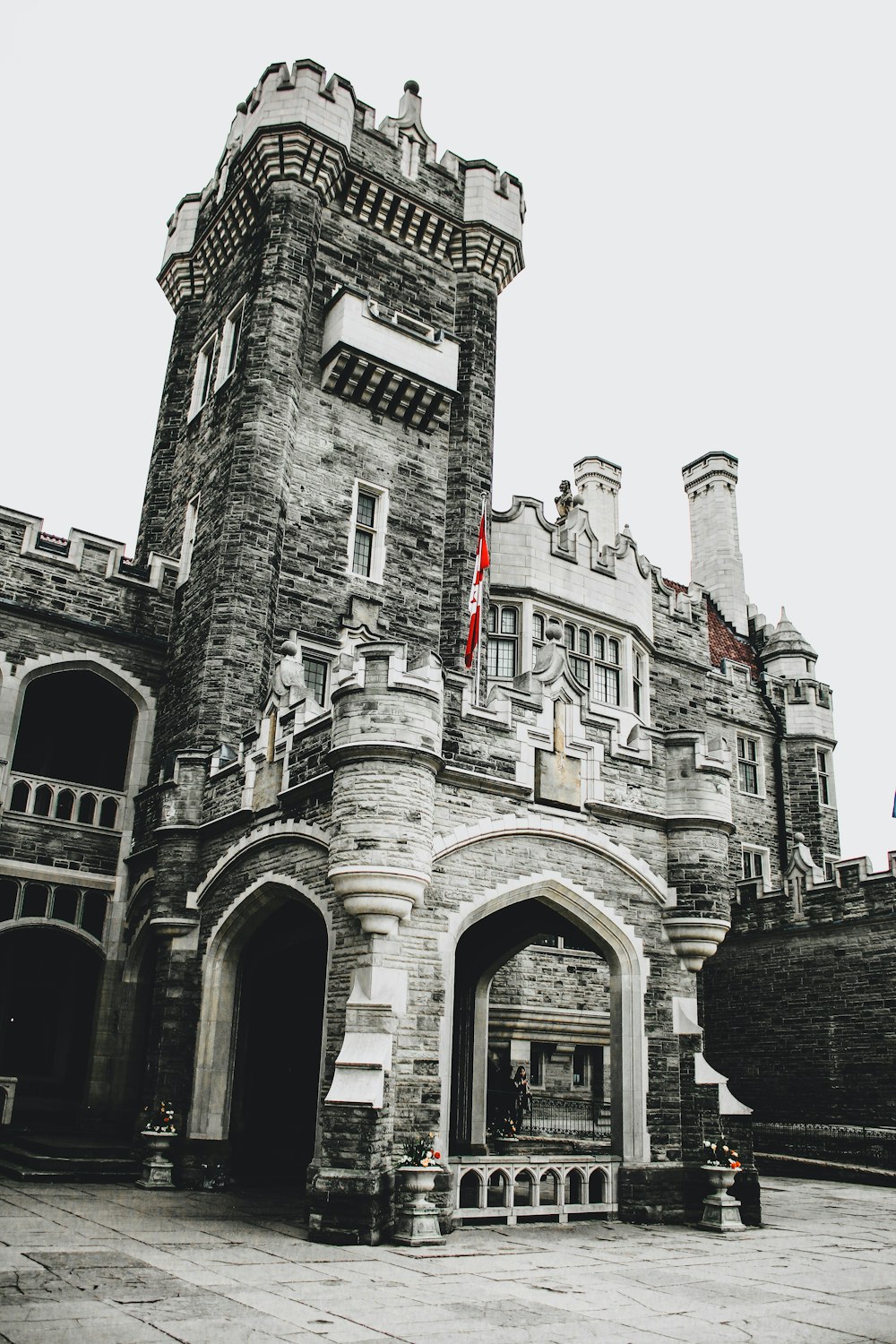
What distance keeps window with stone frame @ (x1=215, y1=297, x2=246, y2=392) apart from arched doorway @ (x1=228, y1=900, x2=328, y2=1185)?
11.3 meters

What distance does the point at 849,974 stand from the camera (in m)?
20.9

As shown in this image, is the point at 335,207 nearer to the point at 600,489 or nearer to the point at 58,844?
the point at 600,489

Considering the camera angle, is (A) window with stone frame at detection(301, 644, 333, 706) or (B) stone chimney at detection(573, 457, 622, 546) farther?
(B) stone chimney at detection(573, 457, 622, 546)

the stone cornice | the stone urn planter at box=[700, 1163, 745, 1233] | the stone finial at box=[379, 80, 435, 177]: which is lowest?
the stone urn planter at box=[700, 1163, 745, 1233]

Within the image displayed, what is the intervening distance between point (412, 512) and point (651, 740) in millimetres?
8264

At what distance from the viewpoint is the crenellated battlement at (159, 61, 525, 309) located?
851 inches

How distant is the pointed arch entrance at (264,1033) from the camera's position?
14742 millimetres

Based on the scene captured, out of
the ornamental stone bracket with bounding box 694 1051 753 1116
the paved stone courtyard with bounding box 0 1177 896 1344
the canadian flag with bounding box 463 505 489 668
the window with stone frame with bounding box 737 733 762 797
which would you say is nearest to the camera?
the paved stone courtyard with bounding box 0 1177 896 1344

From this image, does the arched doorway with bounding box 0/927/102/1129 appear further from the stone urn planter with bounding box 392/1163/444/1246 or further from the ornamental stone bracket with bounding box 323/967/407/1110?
the stone urn planter with bounding box 392/1163/444/1246

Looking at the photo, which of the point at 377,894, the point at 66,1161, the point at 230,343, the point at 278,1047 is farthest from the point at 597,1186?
the point at 230,343

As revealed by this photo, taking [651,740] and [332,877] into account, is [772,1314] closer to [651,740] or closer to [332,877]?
[332,877]

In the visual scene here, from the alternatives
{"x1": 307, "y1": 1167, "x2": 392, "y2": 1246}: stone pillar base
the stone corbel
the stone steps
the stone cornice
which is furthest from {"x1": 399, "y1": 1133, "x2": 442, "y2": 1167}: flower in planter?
the stone cornice

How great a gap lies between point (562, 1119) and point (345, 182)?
19.7 meters

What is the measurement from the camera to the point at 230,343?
73.2 feet
